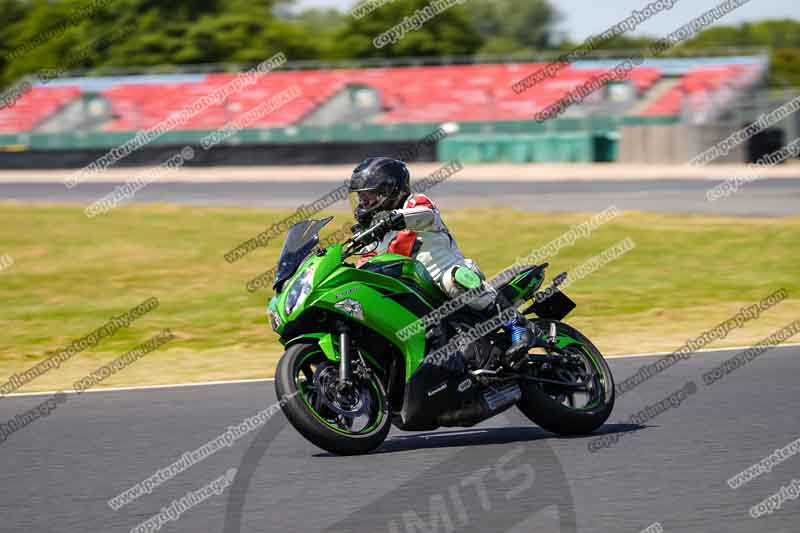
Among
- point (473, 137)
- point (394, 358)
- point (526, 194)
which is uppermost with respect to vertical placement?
point (394, 358)

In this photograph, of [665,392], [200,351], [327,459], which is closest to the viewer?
[327,459]

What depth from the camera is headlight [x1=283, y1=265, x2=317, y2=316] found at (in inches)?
253

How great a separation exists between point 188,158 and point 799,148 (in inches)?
717

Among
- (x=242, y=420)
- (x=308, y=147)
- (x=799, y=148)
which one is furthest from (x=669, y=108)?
(x=242, y=420)

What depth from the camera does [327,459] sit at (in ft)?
22.0

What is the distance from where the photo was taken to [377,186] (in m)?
6.93

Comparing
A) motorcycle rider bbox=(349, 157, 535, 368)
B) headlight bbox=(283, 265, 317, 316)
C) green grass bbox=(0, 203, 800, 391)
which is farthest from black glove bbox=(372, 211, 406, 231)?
green grass bbox=(0, 203, 800, 391)

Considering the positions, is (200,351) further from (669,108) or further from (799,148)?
(669,108)

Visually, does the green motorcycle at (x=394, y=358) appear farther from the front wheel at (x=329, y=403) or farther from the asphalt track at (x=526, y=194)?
the asphalt track at (x=526, y=194)

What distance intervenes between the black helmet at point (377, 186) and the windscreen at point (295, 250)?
37cm

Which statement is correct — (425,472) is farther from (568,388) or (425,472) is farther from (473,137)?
(473,137)

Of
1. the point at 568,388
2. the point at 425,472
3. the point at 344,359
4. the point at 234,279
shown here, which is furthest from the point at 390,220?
the point at 234,279

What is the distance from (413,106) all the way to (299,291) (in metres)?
38.6

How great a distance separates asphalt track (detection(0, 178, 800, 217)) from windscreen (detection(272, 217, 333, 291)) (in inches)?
654
